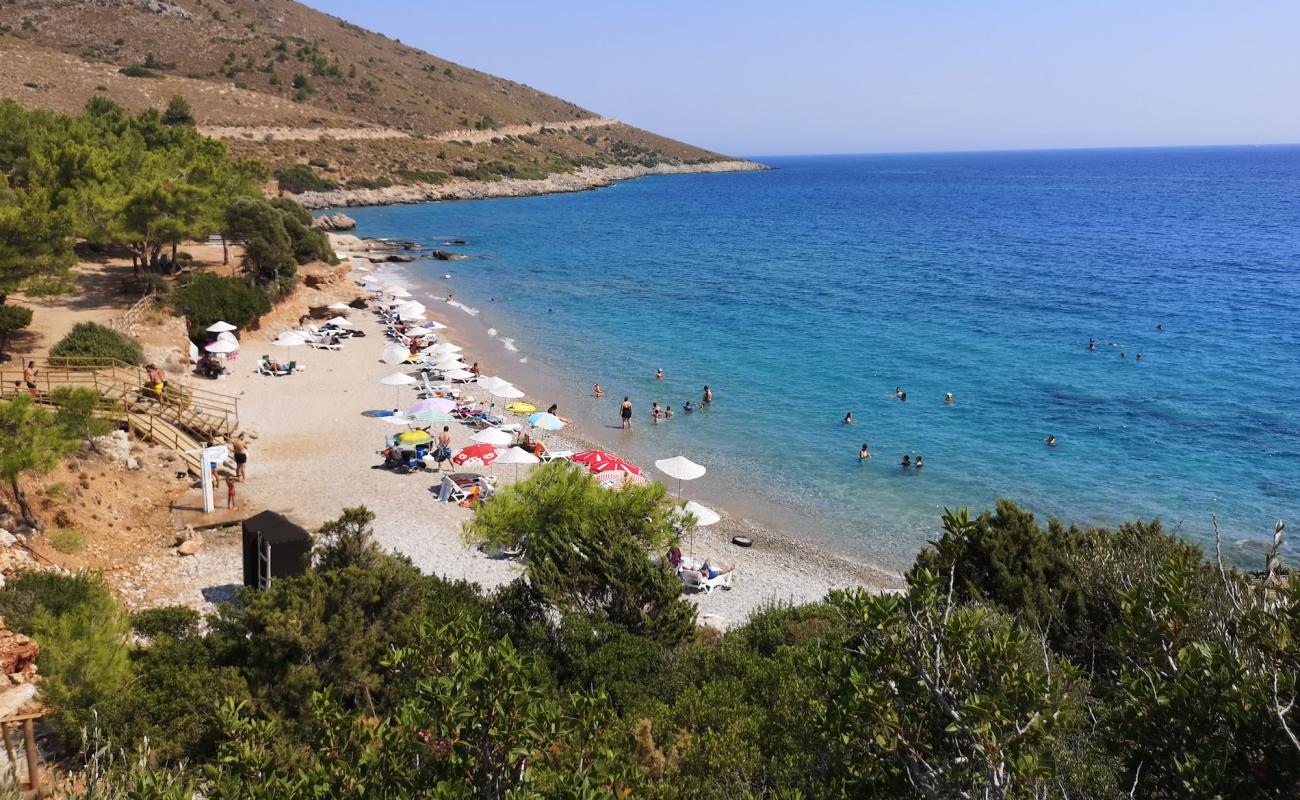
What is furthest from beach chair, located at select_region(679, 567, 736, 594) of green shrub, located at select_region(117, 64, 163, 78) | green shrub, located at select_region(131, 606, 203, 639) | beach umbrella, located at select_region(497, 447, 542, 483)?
green shrub, located at select_region(117, 64, 163, 78)

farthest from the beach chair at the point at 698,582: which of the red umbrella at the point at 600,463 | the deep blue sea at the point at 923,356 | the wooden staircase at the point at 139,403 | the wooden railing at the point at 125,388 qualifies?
the wooden railing at the point at 125,388

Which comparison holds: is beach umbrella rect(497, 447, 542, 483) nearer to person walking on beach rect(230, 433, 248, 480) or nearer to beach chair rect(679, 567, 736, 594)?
beach chair rect(679, 567, 736, 594)

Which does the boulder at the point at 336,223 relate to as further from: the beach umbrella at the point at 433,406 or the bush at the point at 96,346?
the beach umbrella at the point at 433,406

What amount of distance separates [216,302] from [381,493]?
50.3ft

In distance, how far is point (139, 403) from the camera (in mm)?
19469

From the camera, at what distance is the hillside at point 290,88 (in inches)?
3292

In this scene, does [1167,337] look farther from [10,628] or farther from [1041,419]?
[10,628]

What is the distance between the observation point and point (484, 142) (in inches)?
4929

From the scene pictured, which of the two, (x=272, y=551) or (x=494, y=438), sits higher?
(x=272, y=551)

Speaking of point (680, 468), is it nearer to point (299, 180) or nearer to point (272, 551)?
point (272, 551)

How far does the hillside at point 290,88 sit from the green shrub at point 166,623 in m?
78.3

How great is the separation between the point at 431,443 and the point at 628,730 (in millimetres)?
14426

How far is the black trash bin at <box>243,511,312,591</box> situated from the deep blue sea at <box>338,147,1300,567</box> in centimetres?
1074

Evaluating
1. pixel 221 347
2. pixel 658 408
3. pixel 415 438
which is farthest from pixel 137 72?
pixel 415 438
